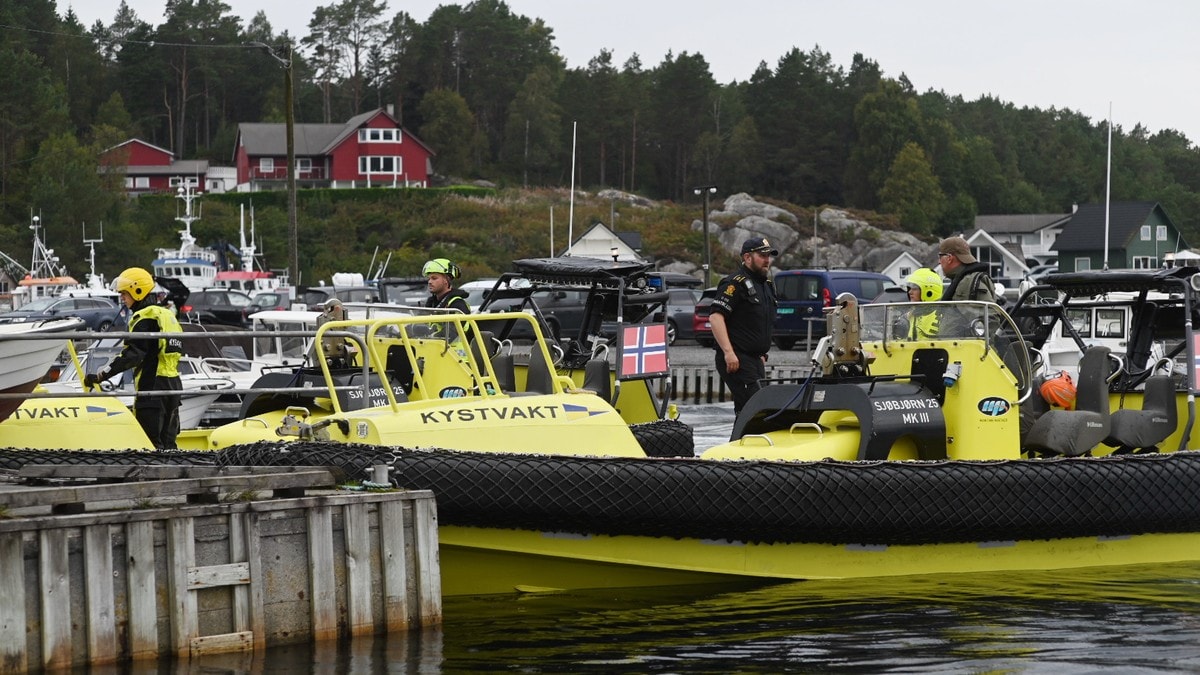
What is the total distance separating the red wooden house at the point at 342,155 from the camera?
8869 centimetres

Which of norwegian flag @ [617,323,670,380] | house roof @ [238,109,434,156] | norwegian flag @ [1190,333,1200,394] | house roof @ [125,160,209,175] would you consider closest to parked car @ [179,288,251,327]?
norwegian flag @ [617,323,670,380]

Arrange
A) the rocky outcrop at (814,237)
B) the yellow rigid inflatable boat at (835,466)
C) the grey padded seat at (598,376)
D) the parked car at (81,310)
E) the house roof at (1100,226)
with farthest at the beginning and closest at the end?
1. the house roof at (1100,226)
2. the rocky outcrop at (814,237)
3. the parked car at (81,310)
4. the grey padded seat at (598,376)
5. the yellow rigid inflatable boat at (835,466)

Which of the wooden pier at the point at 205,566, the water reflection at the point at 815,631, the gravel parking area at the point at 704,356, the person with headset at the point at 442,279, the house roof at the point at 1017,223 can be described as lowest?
the gravel parking area at the point at 704,356

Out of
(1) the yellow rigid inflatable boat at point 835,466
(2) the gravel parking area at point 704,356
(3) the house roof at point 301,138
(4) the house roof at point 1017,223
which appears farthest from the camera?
(4) the house roof at point 1017,223

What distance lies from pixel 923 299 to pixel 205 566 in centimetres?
559

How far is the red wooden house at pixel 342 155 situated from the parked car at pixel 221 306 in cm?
4499

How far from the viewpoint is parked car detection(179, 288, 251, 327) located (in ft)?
131

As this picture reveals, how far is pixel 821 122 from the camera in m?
96.9

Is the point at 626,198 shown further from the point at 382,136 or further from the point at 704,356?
the point at 704,356

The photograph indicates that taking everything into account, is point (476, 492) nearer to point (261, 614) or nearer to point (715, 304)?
point (261, 614)

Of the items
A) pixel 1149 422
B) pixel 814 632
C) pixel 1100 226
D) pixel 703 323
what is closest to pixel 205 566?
pixel 814 632

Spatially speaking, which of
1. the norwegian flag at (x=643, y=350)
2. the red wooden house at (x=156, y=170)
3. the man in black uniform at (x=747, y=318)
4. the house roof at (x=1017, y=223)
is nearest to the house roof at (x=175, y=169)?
the red wooden house at (x=156, y=170)

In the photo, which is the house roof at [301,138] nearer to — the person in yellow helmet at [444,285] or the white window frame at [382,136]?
the white window frame at [382,136]

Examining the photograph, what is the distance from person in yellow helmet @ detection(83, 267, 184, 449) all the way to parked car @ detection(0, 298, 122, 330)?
2671cm
